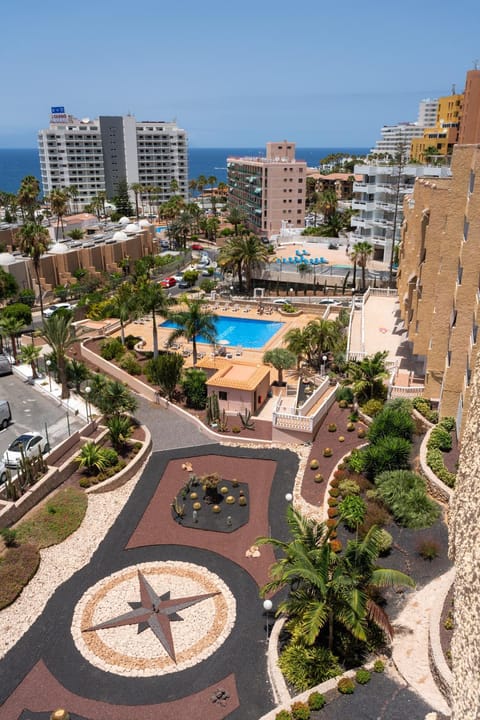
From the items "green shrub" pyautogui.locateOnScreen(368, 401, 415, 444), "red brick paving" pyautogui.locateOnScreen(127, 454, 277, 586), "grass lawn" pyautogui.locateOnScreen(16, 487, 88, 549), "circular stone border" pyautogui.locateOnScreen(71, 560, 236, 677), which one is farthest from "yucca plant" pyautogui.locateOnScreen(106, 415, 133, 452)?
"green shrub" pyautogui.locateOnScreen(368, 401, 415, 444)

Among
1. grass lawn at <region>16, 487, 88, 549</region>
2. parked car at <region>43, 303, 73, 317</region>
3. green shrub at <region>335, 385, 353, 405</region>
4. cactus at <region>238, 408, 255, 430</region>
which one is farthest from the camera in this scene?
parked car at <region>43, 303, 73, 317</region>

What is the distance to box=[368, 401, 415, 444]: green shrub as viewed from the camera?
29047 mm

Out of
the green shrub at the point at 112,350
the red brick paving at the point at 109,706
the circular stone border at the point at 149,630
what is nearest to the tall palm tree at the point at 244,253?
the green shrub at the point at 112,350

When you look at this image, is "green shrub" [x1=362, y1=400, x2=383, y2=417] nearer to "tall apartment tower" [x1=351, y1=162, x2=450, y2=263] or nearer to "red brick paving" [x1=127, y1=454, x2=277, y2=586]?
"red brick paving" [x1=127, y1=454, x2=277, y2=586]

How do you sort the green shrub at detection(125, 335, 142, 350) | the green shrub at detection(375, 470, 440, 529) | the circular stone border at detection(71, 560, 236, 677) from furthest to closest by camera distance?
1. the green shrub at detection(125, 335, 142, 350)
2. the green shrub at detection(375, 470, 440, 529)
3. the circular stone border at detection(71, 560, 236, 677)

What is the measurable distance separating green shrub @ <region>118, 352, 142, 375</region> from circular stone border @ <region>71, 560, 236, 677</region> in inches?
890

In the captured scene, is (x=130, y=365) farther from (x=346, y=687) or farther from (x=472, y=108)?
(x=472, y=108)

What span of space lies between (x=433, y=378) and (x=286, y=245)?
63.3m

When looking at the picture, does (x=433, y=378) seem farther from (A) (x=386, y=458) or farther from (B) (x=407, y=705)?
(B) (x=407, y=705)

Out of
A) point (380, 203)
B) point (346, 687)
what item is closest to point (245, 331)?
point (380, 203)

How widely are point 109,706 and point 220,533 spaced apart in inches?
378

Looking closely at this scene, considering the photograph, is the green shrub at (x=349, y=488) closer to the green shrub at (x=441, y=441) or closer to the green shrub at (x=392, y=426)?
the green shrub at (x=392, y=426)

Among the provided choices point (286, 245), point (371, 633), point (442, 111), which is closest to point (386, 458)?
point (371, 633)

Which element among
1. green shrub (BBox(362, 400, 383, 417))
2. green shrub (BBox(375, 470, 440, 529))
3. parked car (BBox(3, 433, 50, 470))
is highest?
green shrub (BBox(362, 400, 383, 417))
